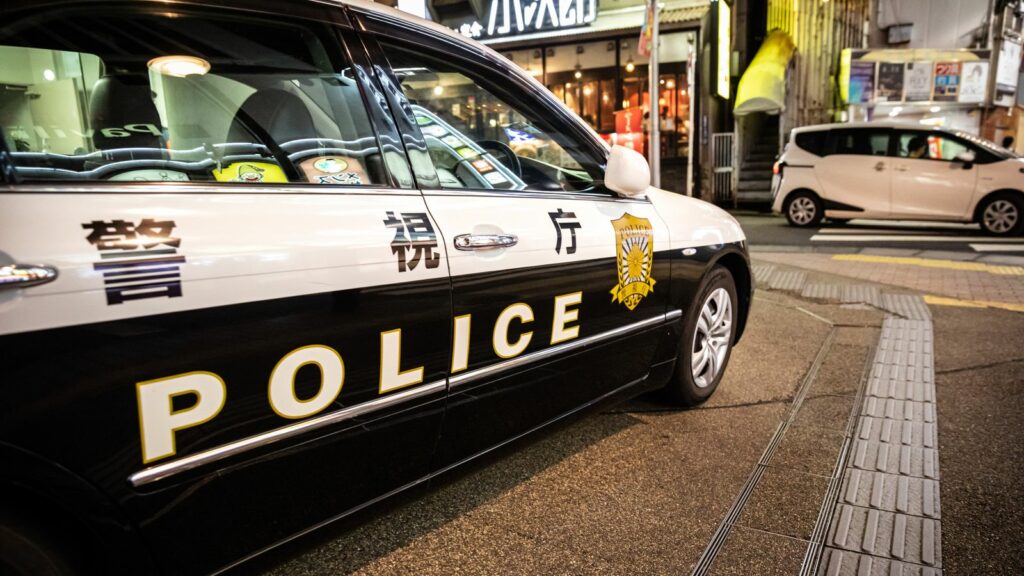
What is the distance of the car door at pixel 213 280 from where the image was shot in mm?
1160

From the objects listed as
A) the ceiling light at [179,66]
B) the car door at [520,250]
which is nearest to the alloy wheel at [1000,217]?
the car door at [520,250]

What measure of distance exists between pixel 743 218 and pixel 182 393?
14639 mm

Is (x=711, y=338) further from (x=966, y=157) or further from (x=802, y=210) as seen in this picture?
(x=802, y=210)

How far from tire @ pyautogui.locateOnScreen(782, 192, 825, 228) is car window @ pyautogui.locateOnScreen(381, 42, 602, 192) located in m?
10.1

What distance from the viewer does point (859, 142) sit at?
10961mm

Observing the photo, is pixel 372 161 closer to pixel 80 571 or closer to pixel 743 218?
pixel 80 571

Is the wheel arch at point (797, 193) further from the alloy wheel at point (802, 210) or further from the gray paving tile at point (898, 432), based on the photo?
the gray paving tile at point (898, 432)

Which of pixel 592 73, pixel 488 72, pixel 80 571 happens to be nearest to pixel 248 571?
pixel 80 571

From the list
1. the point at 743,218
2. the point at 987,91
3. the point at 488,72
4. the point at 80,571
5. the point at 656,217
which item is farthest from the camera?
the point at 987,91

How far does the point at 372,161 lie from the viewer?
6.03ft

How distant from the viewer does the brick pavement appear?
5934mm

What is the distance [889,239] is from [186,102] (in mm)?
10450

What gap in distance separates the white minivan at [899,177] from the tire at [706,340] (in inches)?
349

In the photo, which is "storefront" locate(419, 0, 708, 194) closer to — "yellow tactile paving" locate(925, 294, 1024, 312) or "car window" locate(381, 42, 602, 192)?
"yellow tactile paving" locate(925, 294, 1024, 312)
